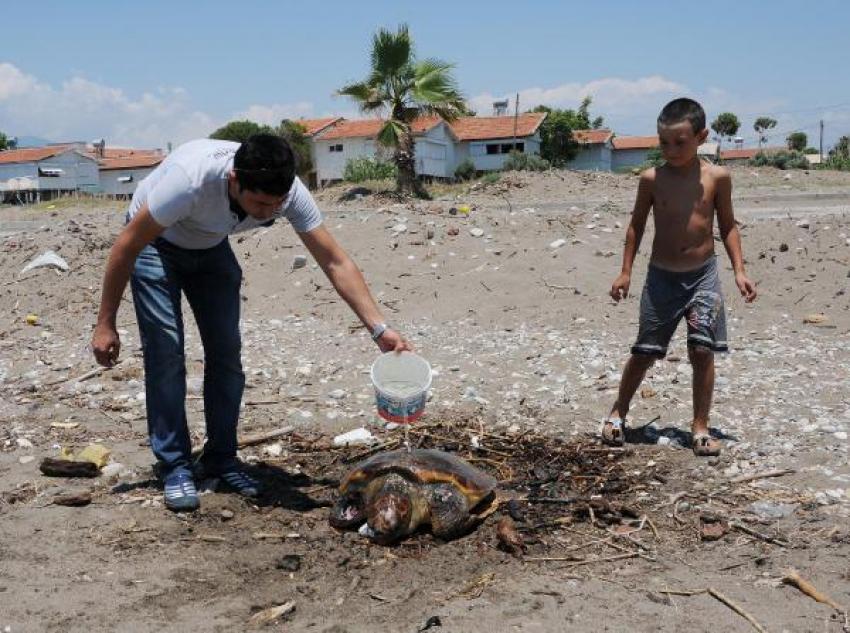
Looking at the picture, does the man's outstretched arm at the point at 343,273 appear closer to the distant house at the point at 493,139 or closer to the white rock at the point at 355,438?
the white rock at the point at 355,438

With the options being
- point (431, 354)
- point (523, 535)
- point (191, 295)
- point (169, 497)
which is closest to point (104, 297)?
point (191, 295)

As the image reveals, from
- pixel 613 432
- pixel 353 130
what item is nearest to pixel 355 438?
pixel 613 432

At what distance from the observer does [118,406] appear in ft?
19.2

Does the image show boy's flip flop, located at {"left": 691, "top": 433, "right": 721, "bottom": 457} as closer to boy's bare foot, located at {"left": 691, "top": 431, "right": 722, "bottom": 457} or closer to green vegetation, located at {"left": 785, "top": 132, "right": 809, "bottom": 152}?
boy's bare foot, located at {"left": 691, "top": 431, "right": 722, "bottom": 457}

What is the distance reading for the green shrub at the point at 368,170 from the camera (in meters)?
32.0

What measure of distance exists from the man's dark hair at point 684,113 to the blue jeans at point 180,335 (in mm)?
2342

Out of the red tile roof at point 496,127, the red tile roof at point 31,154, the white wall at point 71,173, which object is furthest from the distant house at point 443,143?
the red tile roof at point 31,154

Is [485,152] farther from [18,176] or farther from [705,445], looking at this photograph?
[705,445]

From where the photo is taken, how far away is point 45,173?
53344mm

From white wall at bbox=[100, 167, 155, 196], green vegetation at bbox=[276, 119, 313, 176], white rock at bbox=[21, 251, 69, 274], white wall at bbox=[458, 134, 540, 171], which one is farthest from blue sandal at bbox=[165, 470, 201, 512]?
white wall at bbox=[100, 167, 155, 196]

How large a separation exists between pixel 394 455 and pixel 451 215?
786 centimetres

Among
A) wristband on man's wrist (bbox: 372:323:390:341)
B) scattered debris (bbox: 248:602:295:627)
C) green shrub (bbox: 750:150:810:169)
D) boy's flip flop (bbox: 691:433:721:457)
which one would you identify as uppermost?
green shrub (bbox: 750:150:810:169)

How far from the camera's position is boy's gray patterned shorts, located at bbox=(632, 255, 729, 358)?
4.48 meters

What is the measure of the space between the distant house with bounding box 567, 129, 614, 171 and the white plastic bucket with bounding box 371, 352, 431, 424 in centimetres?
4639
